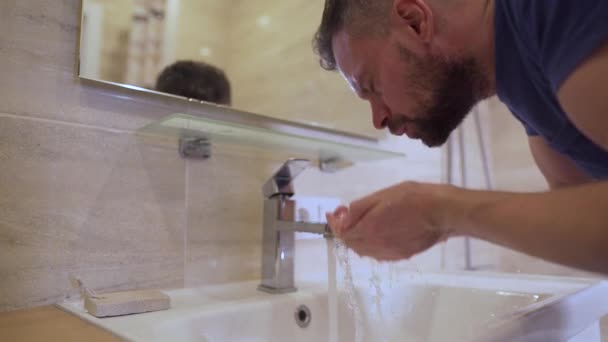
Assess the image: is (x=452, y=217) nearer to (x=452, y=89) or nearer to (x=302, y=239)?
(x=452, y=89)

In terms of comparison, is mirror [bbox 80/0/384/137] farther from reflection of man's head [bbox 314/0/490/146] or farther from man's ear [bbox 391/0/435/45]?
man's ear [bbox 391/0/435/45]

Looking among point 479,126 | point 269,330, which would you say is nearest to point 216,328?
point 269,330

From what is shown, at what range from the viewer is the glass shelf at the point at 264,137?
25.9 inches

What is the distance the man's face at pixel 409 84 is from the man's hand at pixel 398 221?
23cm

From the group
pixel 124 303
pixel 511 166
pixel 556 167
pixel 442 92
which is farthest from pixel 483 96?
pixel 511 166

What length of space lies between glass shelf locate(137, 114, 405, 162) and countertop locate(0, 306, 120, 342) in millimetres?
276

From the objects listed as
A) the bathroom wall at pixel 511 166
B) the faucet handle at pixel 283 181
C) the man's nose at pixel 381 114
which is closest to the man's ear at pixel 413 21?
the man's nose at pixel 381 114

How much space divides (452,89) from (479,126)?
853 millimetres

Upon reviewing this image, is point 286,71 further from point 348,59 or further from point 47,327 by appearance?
point 47,327

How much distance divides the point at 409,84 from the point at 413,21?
0.29 ft

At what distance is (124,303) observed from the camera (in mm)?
538

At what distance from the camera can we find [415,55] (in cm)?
A: 61

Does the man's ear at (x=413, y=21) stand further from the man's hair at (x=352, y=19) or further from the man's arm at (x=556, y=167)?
the man's arm at (x=556, y=167)

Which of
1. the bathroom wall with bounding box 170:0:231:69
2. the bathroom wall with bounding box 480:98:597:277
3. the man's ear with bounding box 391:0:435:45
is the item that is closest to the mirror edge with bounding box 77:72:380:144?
the bathroom wall with bounding box 170:0:231:69
